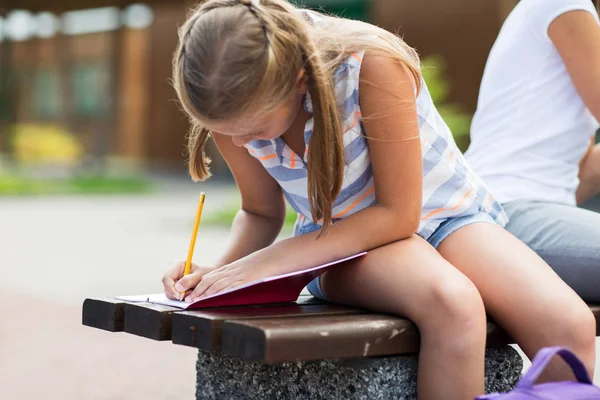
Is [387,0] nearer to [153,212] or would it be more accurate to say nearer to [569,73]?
[153,212]

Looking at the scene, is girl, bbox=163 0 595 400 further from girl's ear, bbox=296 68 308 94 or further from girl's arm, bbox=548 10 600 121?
girl's arm, bbox=548 10 600 121

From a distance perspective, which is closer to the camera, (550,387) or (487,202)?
(550,387)

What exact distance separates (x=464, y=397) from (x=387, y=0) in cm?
1571

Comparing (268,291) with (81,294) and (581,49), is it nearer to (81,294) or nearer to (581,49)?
(581,49)

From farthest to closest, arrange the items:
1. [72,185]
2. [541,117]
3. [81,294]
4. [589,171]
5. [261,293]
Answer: [72,185]
[81,294]
[589,171]
[541,117]
[261,293]

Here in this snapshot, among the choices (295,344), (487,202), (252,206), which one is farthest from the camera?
(252,206)

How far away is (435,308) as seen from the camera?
194 cm

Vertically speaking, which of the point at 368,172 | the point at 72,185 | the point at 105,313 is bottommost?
the point at 72,185

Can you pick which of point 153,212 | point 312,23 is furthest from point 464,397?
point 153,212

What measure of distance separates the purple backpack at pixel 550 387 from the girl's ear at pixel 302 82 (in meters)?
0.74

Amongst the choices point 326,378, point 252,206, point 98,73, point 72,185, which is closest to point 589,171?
point 252,206

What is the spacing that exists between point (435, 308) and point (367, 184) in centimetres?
40

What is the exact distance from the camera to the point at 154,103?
948 inches

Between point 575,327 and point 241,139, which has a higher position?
point 241,139
